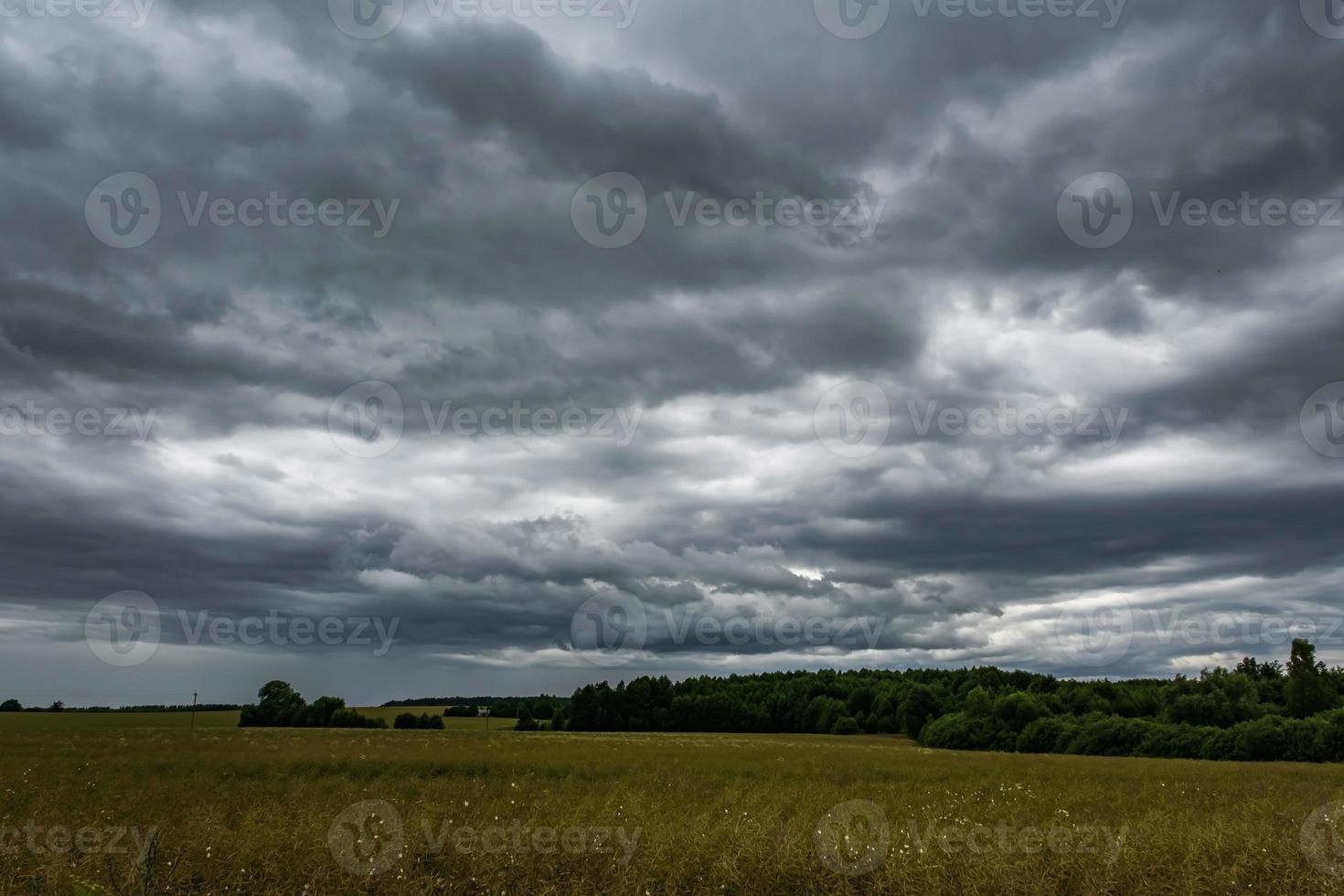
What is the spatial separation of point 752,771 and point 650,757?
8.24 metres

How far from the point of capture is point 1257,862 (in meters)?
8.80

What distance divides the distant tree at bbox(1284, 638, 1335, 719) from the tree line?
0.15m

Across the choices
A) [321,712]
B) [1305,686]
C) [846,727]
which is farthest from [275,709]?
[1305,686]

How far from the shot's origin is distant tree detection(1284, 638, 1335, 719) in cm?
9200

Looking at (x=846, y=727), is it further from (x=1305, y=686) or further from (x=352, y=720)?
(x=352, y=720)

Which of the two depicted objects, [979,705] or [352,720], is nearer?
[352,720]

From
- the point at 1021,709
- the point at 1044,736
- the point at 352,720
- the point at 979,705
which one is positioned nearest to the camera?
the point at 1044,736

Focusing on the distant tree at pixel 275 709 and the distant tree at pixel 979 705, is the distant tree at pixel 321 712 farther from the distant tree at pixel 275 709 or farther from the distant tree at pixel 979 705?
the distant tree at pixel 979 705

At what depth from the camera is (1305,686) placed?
94188 mm

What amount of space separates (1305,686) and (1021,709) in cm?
3089

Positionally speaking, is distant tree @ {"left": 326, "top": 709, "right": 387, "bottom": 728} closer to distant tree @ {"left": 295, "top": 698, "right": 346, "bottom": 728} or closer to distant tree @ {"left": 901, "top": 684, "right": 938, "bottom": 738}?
distant tree @ {"left": 295, "top": 698, "right": 346, "bottom": 728}

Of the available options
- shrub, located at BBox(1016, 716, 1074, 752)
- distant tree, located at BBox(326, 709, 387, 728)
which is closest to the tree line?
shrub, located at BBox(1016, 716, 1074, 752)

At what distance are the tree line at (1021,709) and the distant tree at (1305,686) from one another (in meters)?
0.15

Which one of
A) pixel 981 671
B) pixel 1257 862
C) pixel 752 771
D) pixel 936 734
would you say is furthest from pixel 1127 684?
pixel 1257 862
